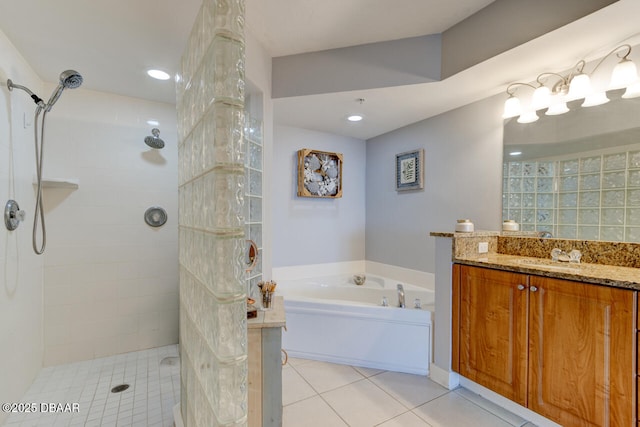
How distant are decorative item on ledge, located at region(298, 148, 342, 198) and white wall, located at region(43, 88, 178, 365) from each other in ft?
4.06

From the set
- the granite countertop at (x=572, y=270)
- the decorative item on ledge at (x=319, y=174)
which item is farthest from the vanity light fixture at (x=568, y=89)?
the decorative item on ledge at (x=319, y=174)

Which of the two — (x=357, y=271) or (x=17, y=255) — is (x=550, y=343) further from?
(x=17, y=255)

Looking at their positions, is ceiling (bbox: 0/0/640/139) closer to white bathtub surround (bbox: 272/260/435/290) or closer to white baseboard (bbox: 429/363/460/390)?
white bathtub surround (bbox: 272/260/435/290)

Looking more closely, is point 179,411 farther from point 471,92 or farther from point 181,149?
point 471,92

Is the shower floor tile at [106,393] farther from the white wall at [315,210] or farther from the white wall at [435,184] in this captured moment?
the white wall at [435,184]

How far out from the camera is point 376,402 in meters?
1.77

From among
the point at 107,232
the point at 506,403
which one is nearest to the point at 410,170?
the point at 506,403

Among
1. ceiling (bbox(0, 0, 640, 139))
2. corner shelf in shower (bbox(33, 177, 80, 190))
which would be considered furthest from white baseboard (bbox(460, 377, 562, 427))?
corner shelf in shower (bbox(33, 177, 80, 190))

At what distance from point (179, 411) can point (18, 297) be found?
50.6 inches

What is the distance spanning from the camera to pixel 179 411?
1.46 meters

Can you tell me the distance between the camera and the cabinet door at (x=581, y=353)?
3.92 feet

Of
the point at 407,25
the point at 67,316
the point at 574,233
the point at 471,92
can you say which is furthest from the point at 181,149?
the point at 574,233

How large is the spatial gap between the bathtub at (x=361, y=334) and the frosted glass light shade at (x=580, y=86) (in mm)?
1728

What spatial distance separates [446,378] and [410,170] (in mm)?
1901
